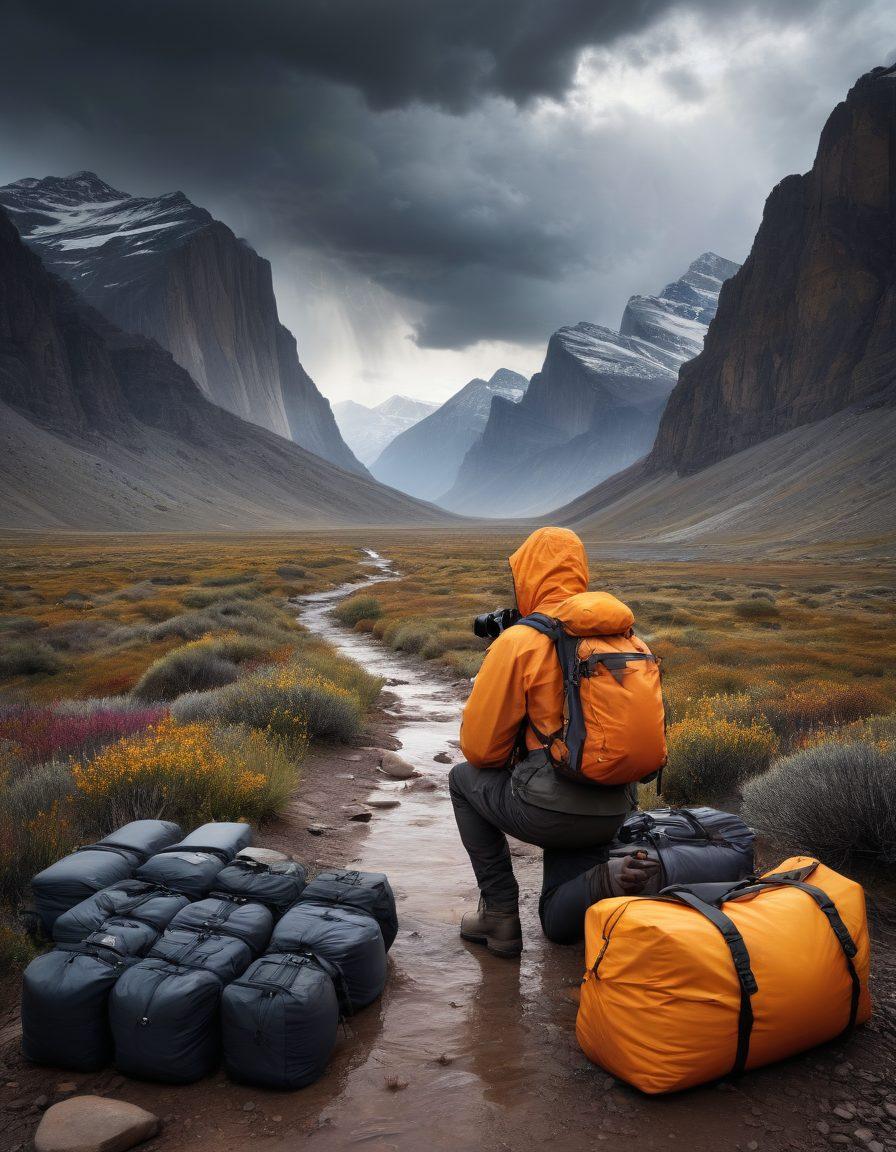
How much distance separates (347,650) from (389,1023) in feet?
52.4

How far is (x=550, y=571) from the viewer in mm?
4125

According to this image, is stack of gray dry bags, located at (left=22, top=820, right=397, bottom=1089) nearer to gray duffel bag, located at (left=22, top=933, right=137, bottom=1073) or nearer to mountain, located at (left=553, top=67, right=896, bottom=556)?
gray duffel bag, located at (left=22, top=933, right=137, bottom=1073)

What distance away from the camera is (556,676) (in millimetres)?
3848

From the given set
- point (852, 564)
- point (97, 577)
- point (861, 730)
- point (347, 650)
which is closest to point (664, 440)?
point (852, 564)

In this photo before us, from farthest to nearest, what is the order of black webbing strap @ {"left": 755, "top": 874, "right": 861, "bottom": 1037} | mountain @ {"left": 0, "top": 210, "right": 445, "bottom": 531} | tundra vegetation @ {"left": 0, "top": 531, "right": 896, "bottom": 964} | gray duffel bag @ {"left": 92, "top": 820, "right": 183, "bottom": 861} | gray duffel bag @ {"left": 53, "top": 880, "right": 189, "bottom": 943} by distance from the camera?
mountain @ {"left": 0, "top": 210, "right": 445, "bottom": 531} < tundra vegetation @ {"left": 0, "top": 531, "right": 896, "bottom": 964} < gray duffel bag @ {"left": 92, "top": 820, "right": 183, "bottom": 861} < gray duffel bag @ {"left": 53, "top": 880, "right": 189, "bottom": 943} < black webbing strap @ {"left": 755, "top": 874, "right": 861, "bottom": 1037}

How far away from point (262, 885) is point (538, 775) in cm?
167

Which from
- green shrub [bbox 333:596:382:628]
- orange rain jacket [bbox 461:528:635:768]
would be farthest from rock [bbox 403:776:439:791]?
green shrub [bbox 333:596:382:628]

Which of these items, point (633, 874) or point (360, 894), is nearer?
point (633, 874)

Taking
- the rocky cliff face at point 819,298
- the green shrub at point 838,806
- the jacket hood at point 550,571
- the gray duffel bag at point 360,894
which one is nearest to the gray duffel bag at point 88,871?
the gray duffel bag at point 360,894

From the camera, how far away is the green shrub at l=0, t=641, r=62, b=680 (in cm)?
1514

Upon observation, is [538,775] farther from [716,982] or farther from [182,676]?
[182,676]

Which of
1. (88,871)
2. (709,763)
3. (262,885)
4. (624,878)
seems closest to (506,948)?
(624,878)

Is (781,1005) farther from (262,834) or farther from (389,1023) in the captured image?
(262,834)

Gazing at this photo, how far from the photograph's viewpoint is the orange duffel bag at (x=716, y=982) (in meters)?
2.96
